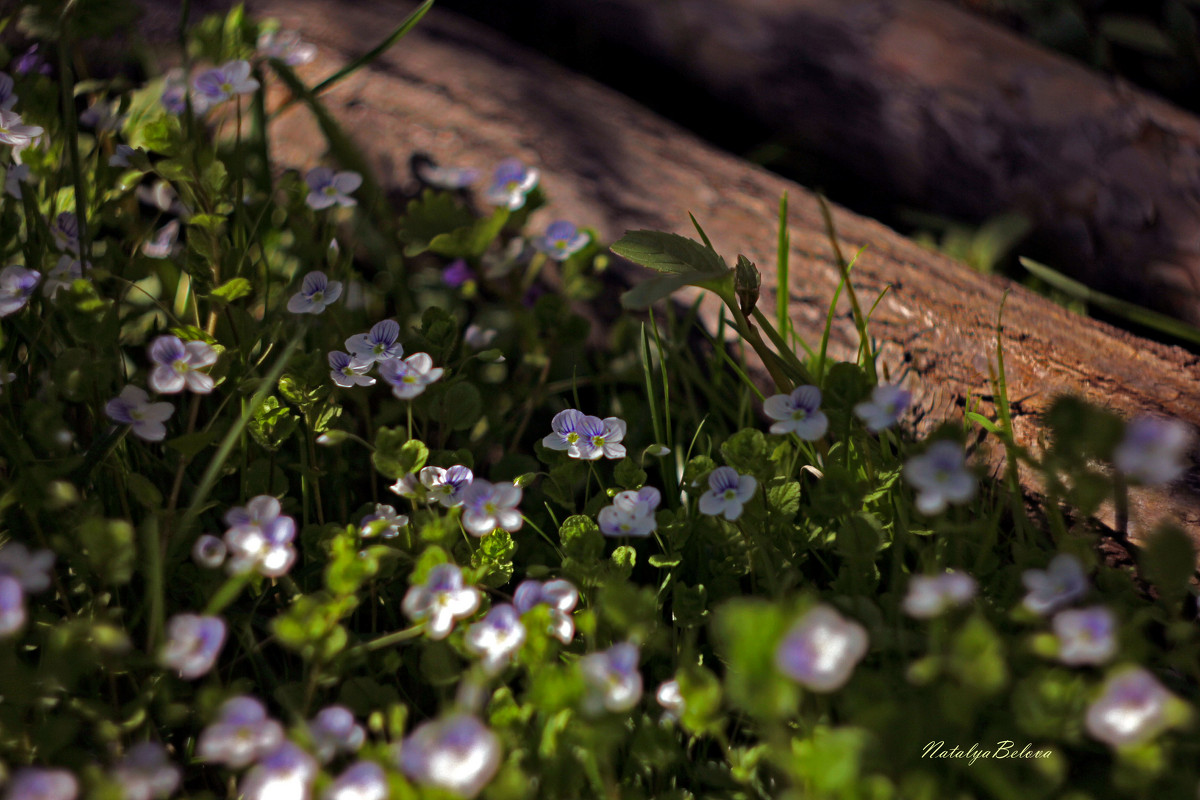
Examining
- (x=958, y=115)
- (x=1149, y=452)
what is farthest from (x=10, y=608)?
(x=958, y=115)

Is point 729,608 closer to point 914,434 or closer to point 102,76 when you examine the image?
point 914,434

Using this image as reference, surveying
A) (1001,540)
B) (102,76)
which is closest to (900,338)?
(1001,540)

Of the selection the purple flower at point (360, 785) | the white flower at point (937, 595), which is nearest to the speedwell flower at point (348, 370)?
the purple flower at point (360, 785)

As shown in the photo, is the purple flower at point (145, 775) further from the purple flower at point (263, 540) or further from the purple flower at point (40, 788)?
the purple flower at point (263, 540)

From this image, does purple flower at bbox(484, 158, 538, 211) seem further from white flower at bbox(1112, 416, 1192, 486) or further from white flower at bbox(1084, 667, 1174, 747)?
white flower at bbox(1084, 667, 1174, 747)

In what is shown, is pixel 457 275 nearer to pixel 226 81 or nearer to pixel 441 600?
pixel 226 81

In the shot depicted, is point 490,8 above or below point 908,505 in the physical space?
above

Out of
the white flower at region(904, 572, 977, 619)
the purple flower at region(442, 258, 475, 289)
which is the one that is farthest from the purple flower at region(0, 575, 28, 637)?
the purple flower at region(442, 258, 475, 289)
